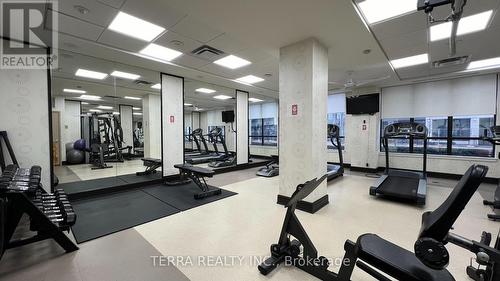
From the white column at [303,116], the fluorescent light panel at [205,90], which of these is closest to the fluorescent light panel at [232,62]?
the white column at [303,116]

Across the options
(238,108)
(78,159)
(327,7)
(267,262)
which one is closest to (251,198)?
(267,262)

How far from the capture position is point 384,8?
2.70 metres

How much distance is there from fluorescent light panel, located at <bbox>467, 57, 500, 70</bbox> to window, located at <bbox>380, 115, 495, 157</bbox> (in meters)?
1.46

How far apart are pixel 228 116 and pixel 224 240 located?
5.77m

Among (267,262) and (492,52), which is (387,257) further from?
(492,52)

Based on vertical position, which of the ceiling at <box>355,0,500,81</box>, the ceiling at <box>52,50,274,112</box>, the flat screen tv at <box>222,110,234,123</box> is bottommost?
the flat screen tv at <box>222,110,234,123</box>

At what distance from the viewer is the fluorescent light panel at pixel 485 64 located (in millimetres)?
4513

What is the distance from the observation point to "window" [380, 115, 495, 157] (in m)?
5.64

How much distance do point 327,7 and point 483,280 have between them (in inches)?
125

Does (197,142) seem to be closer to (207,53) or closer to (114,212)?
(207,53)

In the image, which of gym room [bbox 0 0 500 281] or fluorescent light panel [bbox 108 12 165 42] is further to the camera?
fluorescent light panel [bbox 108 12 165 42]

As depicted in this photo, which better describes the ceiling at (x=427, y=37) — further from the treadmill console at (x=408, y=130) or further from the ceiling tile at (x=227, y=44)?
the ceiling tile at (x=227, y=44)

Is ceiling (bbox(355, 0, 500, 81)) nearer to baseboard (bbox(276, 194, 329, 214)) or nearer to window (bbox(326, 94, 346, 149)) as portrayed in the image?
baseboard (bbox(276, 194, 329, 214))

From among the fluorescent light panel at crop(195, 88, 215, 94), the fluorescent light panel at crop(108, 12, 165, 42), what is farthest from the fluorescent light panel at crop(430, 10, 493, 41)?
the fluorescent light panel at crop(195, 88, 215, 94)
